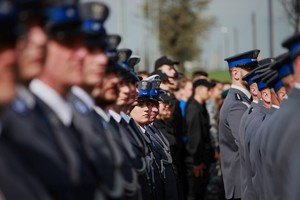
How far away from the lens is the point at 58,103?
15.8 feet

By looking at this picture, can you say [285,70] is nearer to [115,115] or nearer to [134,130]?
[115,115]

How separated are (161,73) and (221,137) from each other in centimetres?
210

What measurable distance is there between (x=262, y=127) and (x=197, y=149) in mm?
7226

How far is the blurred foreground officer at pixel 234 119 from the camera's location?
1123 cm

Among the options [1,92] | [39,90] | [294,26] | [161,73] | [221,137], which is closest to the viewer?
[1,92]

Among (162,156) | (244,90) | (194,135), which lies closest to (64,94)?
(162,156)

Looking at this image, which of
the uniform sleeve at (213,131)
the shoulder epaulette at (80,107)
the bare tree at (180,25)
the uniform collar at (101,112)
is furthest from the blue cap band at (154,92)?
the bare tree at (180,25)

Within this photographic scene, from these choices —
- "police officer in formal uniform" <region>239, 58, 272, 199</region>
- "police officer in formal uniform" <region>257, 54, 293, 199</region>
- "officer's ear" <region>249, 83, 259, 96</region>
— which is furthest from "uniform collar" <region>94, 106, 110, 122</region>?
"officer's ear" <region>249, 83, 259, 96</region>

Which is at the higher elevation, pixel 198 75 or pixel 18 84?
pixel 18 84

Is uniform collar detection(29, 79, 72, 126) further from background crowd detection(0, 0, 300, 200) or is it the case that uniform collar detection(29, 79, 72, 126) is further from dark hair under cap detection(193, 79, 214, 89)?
dark hair under cap detection(193, 79, 214, 89)

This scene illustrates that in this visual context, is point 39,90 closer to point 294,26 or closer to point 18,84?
point 18,84

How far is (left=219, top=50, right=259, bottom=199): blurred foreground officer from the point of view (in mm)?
11227

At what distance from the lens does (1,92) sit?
163 inches

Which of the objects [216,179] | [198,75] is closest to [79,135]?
[216,179]
